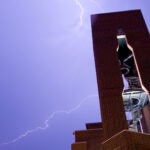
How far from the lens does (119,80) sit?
8.30 metres

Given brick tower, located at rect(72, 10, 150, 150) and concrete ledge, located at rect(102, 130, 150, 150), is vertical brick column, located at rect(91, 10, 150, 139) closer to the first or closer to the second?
brick tower, located at rect(72, 10, 150, 150)

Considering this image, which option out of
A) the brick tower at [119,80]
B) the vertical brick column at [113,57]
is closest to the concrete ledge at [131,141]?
the brick tower at [119,80]

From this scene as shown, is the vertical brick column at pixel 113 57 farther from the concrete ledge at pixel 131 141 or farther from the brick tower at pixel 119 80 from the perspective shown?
the concrete ledge at pixel 131 141

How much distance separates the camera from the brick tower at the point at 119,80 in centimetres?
643

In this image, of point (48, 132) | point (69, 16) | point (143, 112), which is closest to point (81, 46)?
point (69, 16)

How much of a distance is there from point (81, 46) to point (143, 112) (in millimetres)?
116730

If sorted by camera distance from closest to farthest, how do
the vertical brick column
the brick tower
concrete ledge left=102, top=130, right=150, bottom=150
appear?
concrete ledge left=102, top=130, right=150, bottom=150
the brick tower
the vertical brick column

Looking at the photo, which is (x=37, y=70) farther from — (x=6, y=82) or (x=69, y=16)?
(x=69, y=16)

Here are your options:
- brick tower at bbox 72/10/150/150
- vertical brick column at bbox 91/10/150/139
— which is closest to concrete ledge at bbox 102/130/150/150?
brick tower at bbox 72/10/150/150

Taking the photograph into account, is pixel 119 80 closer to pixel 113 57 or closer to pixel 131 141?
pixel 113 57

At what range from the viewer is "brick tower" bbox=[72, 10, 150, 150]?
643 cm

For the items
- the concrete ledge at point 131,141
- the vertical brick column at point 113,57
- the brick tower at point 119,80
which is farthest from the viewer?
the vertical brick column at point 113,57

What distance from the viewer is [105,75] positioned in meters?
8.51

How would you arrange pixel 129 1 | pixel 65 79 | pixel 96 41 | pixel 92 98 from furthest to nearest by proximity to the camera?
pixel 92 98
pixel 65 79
pixel 129 1
pixel 96 41
